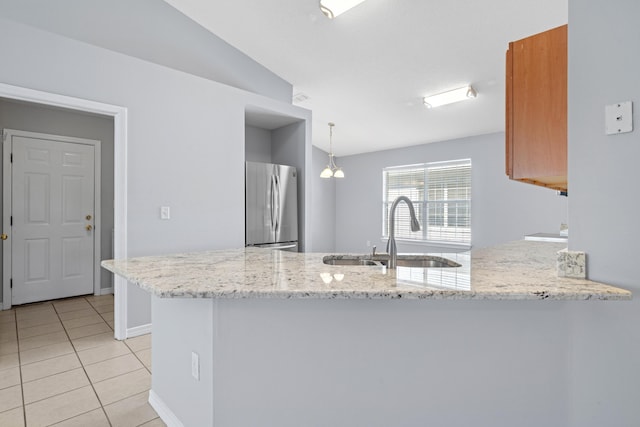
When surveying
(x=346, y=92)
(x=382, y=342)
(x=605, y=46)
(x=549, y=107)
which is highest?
(x=346, y=92)

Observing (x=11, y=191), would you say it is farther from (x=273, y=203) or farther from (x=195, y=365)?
(x=195, y=365)

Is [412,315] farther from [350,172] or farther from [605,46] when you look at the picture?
[350,172]

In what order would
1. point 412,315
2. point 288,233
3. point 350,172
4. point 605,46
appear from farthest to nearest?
point 350,172 → point 288,233 → point 412,315 → point 605,46

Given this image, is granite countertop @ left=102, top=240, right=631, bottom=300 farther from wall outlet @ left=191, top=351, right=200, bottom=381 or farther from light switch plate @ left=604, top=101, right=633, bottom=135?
light switch plate @ left=604, top=101, right=633, bottom=135

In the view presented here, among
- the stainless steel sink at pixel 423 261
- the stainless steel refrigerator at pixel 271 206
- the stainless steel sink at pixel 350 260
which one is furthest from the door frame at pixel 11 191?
the stainless steel sink at pixel 423 261

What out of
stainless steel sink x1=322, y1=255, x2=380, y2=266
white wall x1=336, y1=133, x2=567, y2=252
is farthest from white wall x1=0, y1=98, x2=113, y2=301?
white wall x1=336, y1=133, x2=567, y2=252

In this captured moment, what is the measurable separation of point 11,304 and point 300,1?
460 centimetres

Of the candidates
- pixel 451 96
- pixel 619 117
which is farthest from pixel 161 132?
pixel 451 96

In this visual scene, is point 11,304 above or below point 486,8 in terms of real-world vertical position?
below

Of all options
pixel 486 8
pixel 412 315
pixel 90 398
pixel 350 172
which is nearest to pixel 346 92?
pixel 486 8

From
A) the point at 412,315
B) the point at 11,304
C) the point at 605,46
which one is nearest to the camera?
the point at 605,46

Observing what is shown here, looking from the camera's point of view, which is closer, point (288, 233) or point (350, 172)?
point (288, 233)

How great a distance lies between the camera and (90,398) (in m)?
2.02

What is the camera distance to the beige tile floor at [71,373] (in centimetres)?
184
